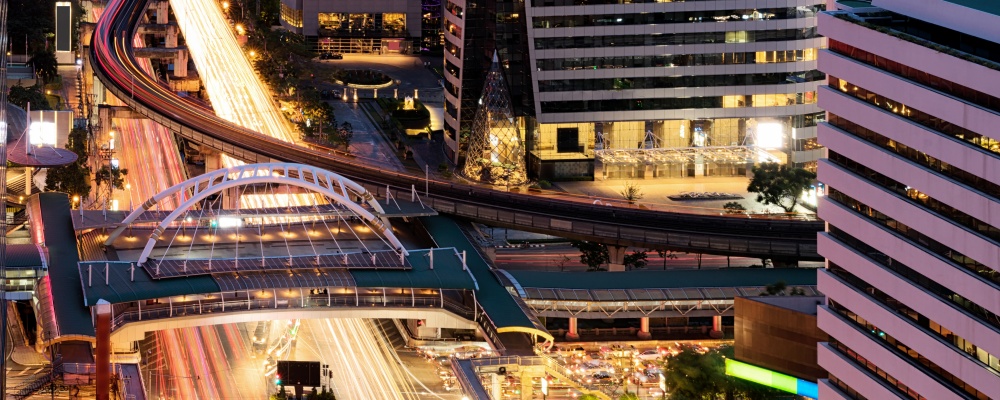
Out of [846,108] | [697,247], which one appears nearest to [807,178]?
[697,247]

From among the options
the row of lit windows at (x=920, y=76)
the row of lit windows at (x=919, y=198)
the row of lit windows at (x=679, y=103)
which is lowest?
the row of lit windows at (x=679, y=103)

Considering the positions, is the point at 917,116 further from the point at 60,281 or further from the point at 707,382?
the point at 60,281

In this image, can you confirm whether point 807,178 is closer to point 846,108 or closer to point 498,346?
point 498,346

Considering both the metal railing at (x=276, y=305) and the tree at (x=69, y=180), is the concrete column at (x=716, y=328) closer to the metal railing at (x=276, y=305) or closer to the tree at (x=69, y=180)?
the metal railing at (x=276, y=305)

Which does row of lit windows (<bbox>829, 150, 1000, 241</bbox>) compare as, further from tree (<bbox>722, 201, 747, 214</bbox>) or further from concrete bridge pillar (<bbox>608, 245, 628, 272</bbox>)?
tree (<bbox>722, 201, 747, 214</bbox>)

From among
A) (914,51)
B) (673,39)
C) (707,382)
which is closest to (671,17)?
(673,39)

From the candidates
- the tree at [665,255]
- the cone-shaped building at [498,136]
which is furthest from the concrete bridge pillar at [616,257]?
the cone-shaped building at [498,136]

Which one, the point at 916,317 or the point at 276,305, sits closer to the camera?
the point at 916,317
